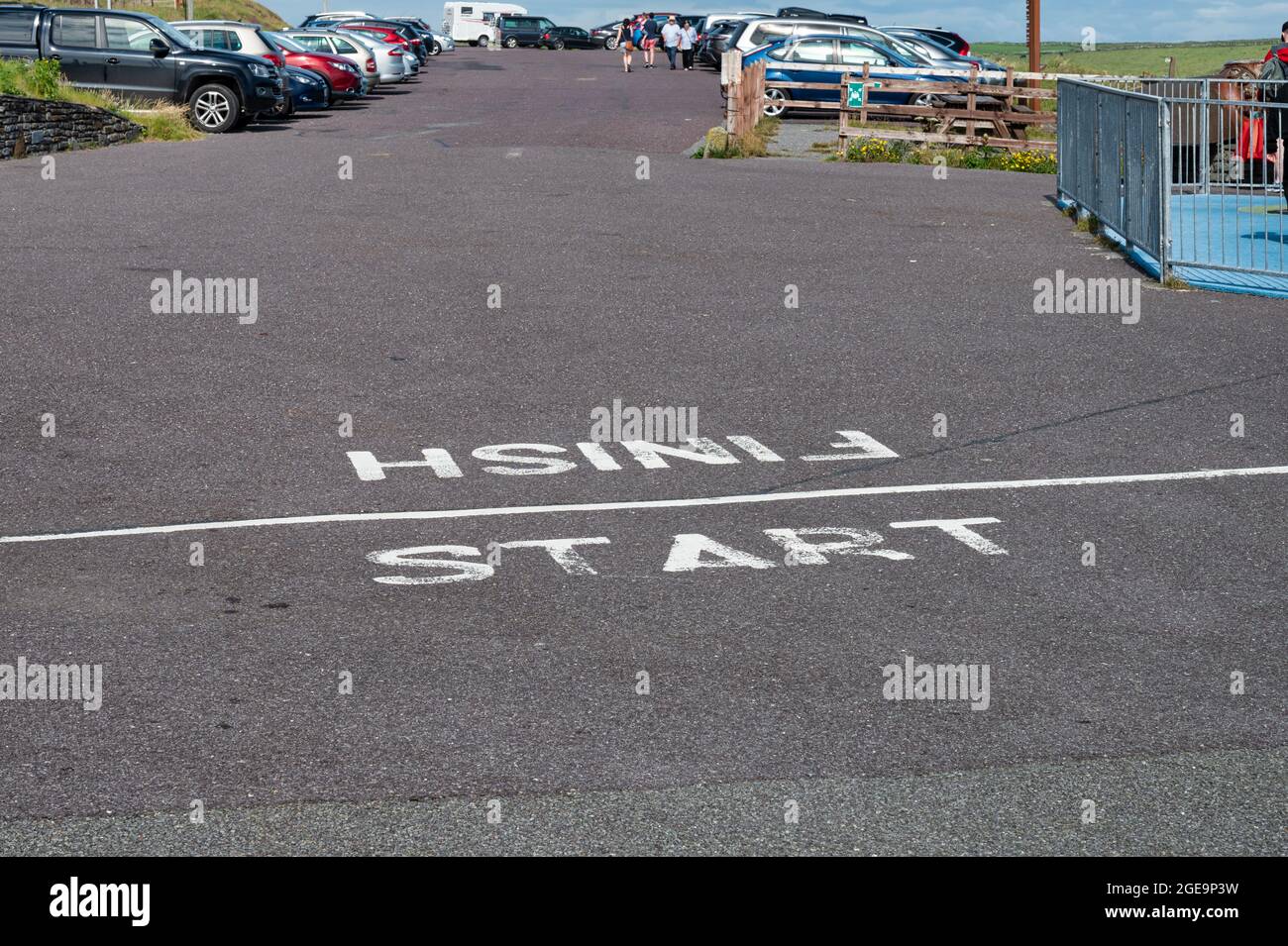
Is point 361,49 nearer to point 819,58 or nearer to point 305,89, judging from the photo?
point 305,89

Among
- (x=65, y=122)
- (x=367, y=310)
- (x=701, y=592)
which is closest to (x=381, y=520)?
(x=701, y=592)

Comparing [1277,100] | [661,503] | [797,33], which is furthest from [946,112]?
[661,503]

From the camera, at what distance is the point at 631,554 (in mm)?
7566

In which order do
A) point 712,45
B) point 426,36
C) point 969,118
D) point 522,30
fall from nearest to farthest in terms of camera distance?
point 969,118 < point 712,45 < point 426,36 < point 522,30

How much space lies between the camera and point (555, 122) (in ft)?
107

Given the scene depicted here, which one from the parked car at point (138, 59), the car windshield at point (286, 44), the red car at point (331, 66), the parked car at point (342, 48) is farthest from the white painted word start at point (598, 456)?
the parked car at point (342, 48)

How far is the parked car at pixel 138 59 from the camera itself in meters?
30.0

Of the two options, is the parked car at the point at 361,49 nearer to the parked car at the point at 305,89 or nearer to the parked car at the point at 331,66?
the parked car at the point at 331,66

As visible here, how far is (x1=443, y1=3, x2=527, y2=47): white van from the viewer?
9731 cm

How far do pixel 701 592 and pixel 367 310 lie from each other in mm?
7007

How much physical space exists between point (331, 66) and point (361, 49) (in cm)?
528

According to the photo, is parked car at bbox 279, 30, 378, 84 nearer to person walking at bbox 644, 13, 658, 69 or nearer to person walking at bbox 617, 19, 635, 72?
person walking at bbox 617, 19, 635, 72

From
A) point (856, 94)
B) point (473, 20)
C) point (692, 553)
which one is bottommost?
point (692, 553)
